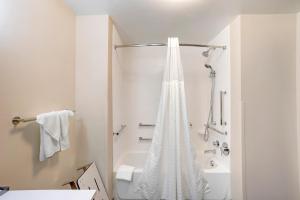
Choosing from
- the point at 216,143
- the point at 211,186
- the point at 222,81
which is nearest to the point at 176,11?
the point at 222,81

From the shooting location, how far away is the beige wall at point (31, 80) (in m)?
1.20

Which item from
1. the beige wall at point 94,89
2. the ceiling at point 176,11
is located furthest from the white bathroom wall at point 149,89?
the beige wall at point 94,89

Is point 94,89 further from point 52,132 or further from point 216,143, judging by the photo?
point 216,143

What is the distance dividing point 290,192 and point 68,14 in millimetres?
3044

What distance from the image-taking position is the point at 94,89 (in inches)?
84.6

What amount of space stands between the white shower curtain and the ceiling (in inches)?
14.6

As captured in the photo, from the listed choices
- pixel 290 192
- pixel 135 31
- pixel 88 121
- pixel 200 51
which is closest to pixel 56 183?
pixel 88 121

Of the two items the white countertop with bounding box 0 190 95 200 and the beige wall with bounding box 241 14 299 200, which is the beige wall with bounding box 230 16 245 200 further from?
the white countertop with bounding box 0 190 95 200

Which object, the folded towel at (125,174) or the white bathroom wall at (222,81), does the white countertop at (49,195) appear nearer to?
the folded towel at (125,174)

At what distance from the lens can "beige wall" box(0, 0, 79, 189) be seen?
1.20 meters

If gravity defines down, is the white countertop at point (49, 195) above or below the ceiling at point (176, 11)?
below

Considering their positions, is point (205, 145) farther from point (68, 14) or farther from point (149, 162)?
point (68, 14)

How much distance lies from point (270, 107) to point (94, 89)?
1977 mm

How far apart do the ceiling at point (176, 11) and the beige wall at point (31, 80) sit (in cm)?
47
